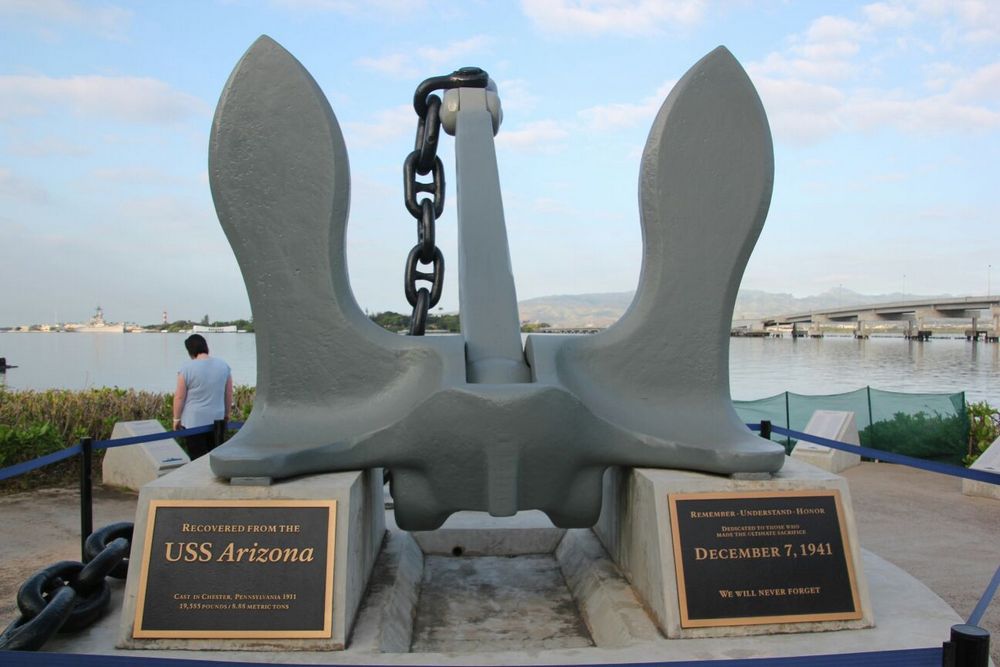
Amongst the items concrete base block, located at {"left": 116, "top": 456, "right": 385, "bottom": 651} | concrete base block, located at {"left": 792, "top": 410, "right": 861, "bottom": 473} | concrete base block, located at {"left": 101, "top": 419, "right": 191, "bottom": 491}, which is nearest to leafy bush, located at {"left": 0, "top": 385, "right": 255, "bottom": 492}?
concrete base block, located at {"left": 101, "top": 419, "right": 191, "bottom": 491}

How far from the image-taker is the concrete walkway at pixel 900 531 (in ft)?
12.5

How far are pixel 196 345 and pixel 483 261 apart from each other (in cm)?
239

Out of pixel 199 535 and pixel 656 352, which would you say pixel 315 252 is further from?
pixel 656 352

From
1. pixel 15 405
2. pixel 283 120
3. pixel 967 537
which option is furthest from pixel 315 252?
pixel 15 405

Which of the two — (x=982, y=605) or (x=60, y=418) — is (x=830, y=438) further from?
(x=60, y=418)

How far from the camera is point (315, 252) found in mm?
Result: 2793

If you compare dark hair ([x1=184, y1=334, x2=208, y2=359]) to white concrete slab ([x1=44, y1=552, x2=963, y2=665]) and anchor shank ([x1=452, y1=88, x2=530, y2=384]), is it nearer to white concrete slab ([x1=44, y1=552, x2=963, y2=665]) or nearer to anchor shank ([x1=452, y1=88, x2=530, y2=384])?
anchor shank ([x1=452, y1=88, x2=530, y2=384])

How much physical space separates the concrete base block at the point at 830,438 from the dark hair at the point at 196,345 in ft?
16.4

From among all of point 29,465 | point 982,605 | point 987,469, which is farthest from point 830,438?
point 29,465

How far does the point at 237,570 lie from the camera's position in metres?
2.36

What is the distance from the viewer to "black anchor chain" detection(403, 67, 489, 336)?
333 centimetres

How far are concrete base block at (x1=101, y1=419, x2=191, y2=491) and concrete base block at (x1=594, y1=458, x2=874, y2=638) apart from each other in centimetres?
419

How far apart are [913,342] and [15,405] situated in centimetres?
4344

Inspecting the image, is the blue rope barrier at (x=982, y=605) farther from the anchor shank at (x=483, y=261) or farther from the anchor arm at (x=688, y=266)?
the anchor shank at (x=483, y=261)
